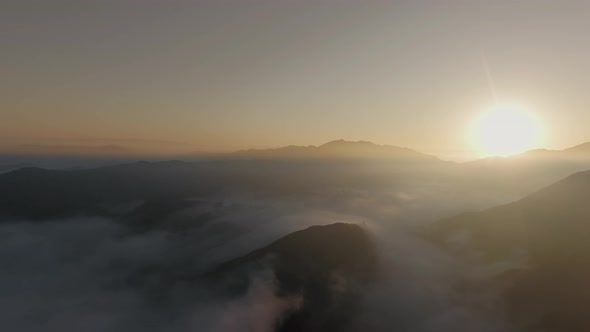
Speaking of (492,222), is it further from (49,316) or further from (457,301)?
(49,316)

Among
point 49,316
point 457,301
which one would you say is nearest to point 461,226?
point 457,301

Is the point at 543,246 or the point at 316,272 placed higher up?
the point at 543,246

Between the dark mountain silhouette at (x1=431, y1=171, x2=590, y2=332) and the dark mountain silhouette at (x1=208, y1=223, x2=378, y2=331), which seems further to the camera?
the dark mountain silhouette at (x1=208, y1=223, x2=378, y2=331)

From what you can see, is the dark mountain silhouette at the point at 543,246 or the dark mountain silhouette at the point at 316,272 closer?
the dark mountain silhouette at the point at 543,246

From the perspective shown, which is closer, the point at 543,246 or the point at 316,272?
the point at 543,246
